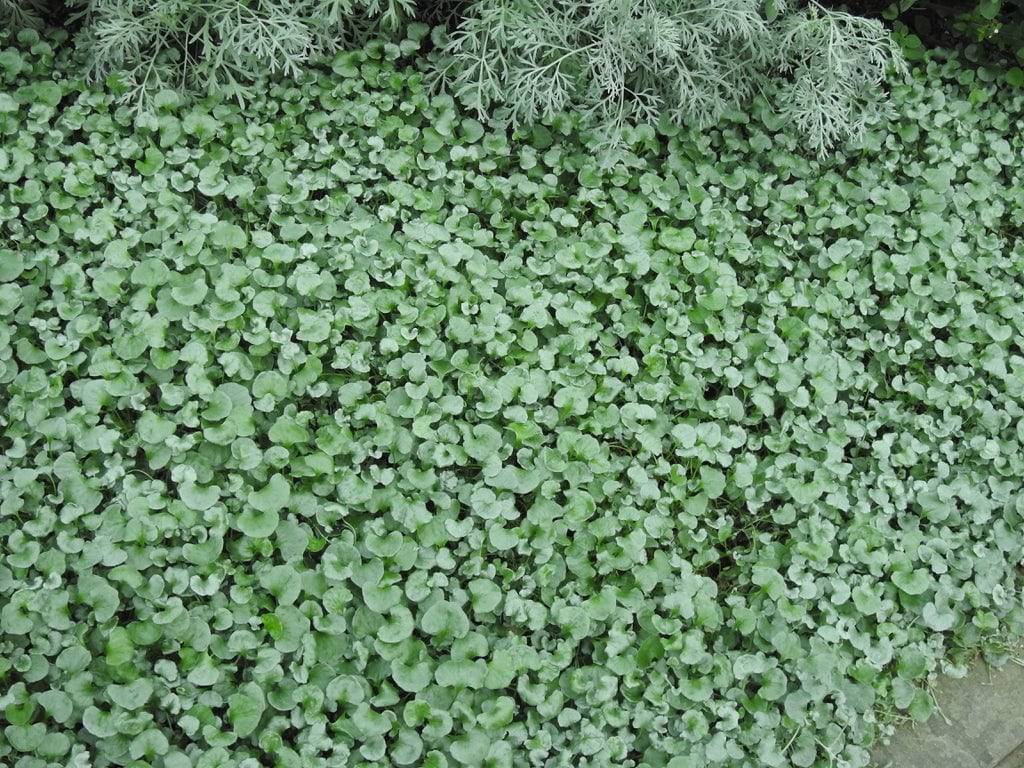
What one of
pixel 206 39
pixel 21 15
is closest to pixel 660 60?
pixel 206 39

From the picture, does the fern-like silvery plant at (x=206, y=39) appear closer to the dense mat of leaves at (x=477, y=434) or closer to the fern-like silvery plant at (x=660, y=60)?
the dense mat of leaves at (x=477, y=434)

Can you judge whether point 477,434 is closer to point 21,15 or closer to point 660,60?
point 660,60

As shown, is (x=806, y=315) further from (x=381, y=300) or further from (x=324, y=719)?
(x=324, y=719)

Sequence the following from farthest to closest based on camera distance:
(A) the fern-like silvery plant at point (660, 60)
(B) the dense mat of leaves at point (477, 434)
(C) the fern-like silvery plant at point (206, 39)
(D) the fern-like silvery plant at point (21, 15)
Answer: (D) the fern-like silvery plant at point (21, 15) → (A) the fern-like silvery plant at point (660, 60) → (C) the fern-like silvery plant at point (206, 39) → (B) the dense mat of leaves at point (477, 434)

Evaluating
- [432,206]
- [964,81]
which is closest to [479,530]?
[432,206]

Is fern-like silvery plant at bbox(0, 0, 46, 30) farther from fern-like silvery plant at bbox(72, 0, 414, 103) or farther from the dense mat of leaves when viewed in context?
fern-like silvery plant at bbox(72, 0, 414, 103)

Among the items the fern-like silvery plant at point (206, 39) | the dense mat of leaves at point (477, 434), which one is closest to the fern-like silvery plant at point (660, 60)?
the dense mat of leaves at point (477, 434)

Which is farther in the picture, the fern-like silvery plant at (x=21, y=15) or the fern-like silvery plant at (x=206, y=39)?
the fern-like silvery plant at (x=21, y=15)
